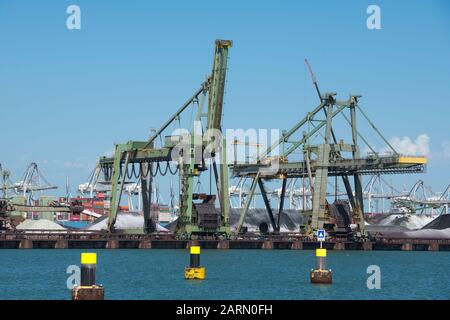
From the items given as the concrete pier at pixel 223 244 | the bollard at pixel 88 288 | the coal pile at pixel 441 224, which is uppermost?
the bollard at pixel 88 288

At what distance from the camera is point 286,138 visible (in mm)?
95625

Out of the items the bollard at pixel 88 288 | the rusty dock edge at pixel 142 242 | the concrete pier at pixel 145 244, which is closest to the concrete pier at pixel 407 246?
the rusty dock edge at pixel 142 242

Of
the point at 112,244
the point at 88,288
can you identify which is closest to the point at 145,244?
the point at 112,244

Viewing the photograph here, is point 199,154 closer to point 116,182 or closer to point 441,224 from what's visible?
point 116,182

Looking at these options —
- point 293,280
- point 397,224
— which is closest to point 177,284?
point 293,280

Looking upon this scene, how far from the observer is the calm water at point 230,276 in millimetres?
42281

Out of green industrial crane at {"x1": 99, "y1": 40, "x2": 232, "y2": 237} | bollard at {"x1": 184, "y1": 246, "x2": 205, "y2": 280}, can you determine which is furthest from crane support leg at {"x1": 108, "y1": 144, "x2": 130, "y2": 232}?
bollard at {"x1": 184, "y1": 246, "x2": 205, "y2": 280}

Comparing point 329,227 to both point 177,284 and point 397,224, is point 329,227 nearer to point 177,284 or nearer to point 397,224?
point 177,284

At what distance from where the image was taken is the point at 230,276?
174ft

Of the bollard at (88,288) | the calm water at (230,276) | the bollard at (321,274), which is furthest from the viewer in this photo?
the bollard at (321,274)

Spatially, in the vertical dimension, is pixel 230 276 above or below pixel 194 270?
below

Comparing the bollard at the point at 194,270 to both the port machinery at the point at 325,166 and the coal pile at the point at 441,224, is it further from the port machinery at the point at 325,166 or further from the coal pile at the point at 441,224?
the coal pile at the point at 441,224

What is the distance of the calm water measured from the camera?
139 ft

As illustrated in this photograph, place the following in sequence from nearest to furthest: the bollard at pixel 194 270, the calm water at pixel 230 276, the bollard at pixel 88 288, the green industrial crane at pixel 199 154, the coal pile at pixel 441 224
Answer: the bollard at pixel 88 288
the calm water at pixel 230 276
the bollard at pixel 194 270
the green industrial crane at pixel 199 154
the coal pile at pixel 441 224
